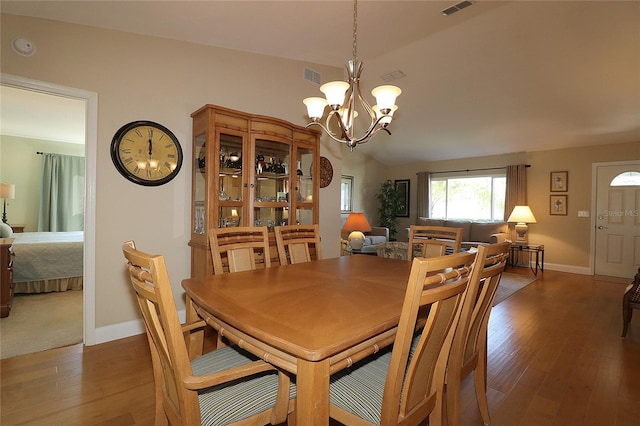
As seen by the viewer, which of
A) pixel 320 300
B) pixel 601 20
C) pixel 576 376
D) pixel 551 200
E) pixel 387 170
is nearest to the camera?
pixel 320 300

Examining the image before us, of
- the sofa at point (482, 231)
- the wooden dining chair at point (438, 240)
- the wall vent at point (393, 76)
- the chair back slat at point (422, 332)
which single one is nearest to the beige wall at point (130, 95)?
the wall vent at point (393, 76)

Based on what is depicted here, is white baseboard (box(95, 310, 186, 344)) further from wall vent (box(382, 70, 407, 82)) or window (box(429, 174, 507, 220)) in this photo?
window (box(429, 174, 507, 220))

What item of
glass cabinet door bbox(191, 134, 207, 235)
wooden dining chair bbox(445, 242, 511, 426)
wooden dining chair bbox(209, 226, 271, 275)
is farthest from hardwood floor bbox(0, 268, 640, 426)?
glass cabinet door bbox(191, 134, 207, 235)

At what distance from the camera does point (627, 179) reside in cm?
520

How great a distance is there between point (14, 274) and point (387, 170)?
7.38m

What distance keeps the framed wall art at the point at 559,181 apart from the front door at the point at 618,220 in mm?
426

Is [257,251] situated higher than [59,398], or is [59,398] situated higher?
[257,251]

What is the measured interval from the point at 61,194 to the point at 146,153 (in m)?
5.28

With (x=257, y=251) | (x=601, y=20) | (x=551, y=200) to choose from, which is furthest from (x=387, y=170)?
(x=257, y=251)

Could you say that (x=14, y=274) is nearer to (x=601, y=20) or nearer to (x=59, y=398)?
(x=59, y=398)

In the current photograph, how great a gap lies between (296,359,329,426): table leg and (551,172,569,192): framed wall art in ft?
21.8

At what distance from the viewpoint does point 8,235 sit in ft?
13.2

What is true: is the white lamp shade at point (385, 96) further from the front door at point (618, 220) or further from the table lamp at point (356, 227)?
the front door at point (618, 220)

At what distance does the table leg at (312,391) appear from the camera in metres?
0.91
